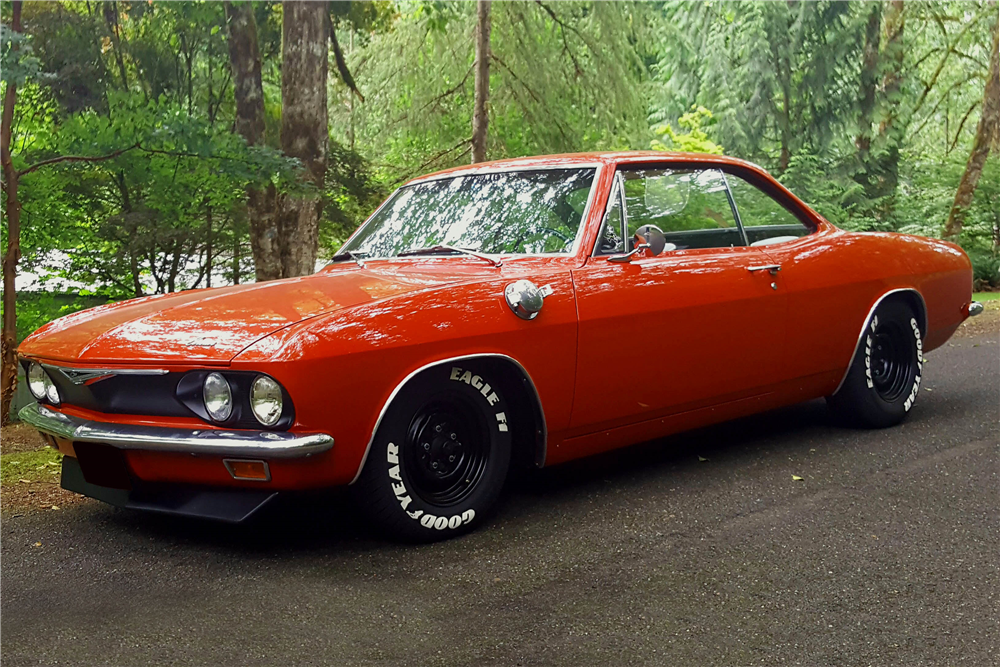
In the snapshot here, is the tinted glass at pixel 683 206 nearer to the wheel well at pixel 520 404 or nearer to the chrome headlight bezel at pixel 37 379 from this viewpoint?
the wheel well at pixel 520 404

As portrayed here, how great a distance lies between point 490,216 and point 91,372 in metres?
1.96

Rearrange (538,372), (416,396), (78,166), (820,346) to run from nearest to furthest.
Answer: (416,396) → (538,372) → (820,346) → (78,166)

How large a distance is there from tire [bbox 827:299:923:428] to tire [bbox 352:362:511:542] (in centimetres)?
250

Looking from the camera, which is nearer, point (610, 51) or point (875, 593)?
point (875, 593)

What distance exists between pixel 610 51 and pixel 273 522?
52.9 ft

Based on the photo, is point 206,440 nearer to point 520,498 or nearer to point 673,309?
point 520,498

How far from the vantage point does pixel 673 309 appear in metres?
4.80

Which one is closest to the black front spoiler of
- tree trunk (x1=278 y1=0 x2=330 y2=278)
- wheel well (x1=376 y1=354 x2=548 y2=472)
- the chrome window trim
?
Answer: wheel well (x1=376 y1=354 x2=548 y2=472)

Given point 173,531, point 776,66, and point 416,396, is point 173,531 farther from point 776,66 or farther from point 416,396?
point 776,66

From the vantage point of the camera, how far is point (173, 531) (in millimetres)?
4285

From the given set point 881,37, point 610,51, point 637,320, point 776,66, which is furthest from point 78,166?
point 881,37

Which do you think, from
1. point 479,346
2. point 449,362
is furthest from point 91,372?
point 479,346

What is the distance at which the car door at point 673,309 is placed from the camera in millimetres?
4535

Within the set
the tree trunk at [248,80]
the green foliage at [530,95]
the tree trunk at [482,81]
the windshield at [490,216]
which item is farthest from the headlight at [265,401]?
the tree trunk at [482,81]
